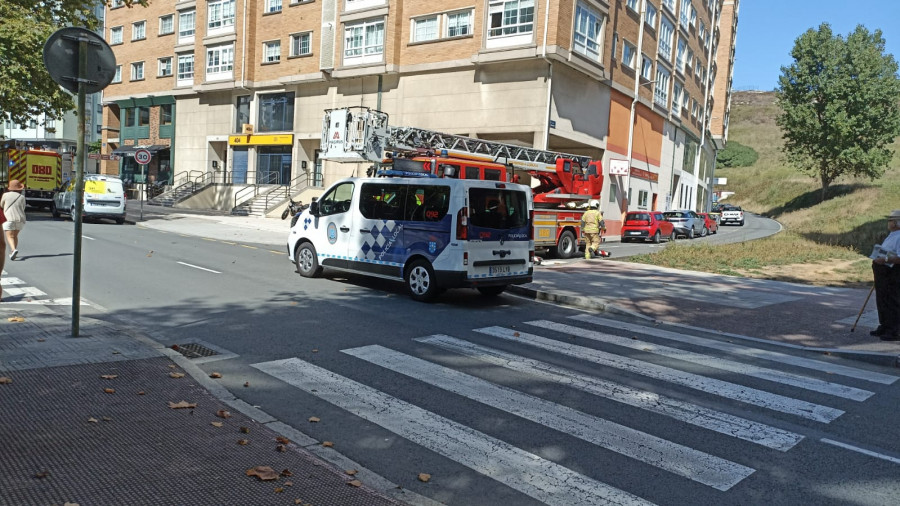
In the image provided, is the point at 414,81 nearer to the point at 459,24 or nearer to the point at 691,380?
the point at 459,24

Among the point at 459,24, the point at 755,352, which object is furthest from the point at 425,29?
the point at 755,352

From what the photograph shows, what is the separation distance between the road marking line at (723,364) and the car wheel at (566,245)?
1078cm

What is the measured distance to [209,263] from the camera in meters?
14.9

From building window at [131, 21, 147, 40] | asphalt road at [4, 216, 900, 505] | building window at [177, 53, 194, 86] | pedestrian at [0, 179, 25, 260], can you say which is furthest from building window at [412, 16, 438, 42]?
building window at [131, 21, 147, 40]

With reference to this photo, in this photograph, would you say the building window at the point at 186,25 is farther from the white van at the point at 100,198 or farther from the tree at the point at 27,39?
the white van at the point at 100,198

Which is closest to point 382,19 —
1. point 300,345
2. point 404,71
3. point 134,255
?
point 404,71

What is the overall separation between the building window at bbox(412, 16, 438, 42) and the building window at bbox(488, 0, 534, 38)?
332cm

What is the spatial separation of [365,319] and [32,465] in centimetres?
546

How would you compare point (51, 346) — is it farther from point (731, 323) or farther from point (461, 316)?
point (731, 323)

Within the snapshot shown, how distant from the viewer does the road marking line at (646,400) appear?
16.9 feet

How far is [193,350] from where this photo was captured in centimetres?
714

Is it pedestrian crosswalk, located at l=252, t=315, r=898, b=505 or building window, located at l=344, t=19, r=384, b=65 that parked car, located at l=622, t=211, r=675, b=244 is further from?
pedestrian crosswalk, located at l=252, t=315, r=898, b=505

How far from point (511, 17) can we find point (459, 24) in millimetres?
2813

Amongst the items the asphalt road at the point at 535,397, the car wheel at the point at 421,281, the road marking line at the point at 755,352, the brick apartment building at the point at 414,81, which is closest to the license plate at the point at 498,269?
the asphalt road at the point at 535,397
